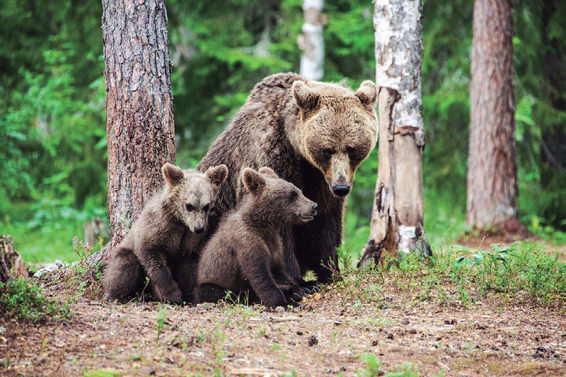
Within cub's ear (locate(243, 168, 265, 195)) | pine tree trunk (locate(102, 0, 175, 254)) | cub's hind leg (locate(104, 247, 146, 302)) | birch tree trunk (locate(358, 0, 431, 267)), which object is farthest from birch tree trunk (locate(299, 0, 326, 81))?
cub's hind leg (locate(104, 247, 146, 302))

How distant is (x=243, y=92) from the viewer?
13461mm

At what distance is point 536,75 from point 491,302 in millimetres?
A: 9238

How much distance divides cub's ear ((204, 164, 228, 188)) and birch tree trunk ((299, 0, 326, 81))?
783 centimetres

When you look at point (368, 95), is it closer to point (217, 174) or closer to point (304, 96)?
point (304, 96)

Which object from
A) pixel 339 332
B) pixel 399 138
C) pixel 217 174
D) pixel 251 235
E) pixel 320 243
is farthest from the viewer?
pixel 399 138

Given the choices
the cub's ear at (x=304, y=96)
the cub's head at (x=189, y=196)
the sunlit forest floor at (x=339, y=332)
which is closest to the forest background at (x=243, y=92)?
the sunlit forest floor at (x=339, y=332)

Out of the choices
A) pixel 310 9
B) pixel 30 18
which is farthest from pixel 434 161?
pixel 30 18

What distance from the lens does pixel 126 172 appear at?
5867mm

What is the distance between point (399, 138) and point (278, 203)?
208 cm

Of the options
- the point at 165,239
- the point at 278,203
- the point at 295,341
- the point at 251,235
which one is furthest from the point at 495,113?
the point at 295,341

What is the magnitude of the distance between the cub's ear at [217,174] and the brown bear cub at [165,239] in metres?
0.01

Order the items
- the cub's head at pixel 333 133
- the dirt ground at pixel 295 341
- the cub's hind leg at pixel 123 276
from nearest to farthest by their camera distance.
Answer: the dirt ground at pixel 295 341
the cub's hind leg at pixel 123 276
the cub's head at pixel 333 133

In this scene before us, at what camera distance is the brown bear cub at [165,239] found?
5.18 metres

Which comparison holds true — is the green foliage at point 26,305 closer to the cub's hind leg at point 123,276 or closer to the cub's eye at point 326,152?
the cub's hind leg at point 123,276
